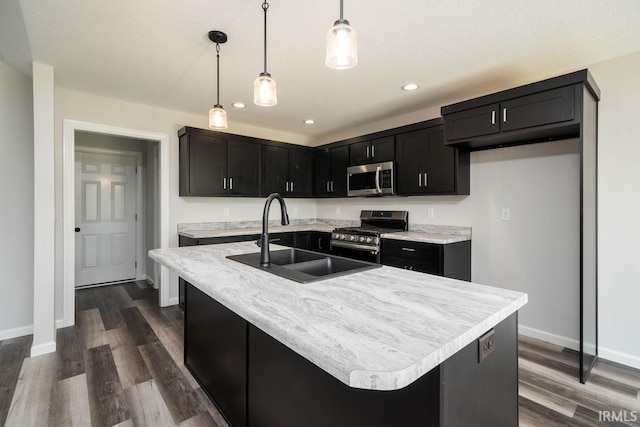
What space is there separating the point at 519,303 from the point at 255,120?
3.88 metres

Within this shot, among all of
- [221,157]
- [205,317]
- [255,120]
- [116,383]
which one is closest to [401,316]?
[205,317]

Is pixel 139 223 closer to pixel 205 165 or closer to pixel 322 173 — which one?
pixel 205 165

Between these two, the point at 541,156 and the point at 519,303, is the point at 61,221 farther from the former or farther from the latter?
the point at 541,156

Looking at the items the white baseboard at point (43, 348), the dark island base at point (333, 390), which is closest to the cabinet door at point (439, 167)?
the dark island base at point (333, 390)

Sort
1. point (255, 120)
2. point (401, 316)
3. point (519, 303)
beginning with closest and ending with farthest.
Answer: point (401, 316) → point (519, 303) → point (255, 120)

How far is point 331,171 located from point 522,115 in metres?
2.53

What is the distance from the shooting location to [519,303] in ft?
3.58

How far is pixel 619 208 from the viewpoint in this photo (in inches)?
92.3

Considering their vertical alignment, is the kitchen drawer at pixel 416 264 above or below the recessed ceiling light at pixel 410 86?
below

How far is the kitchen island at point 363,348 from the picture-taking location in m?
0.70

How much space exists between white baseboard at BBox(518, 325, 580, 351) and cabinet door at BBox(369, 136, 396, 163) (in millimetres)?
2216

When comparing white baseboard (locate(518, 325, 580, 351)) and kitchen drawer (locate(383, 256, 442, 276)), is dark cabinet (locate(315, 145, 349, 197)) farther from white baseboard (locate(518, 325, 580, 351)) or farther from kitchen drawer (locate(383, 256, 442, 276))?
white baseboard (locate(518, 325, 580, 351))

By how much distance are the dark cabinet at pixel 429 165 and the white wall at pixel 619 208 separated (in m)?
1.06

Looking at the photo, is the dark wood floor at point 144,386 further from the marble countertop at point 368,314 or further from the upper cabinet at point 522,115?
the upper cabinet at point 522,115
